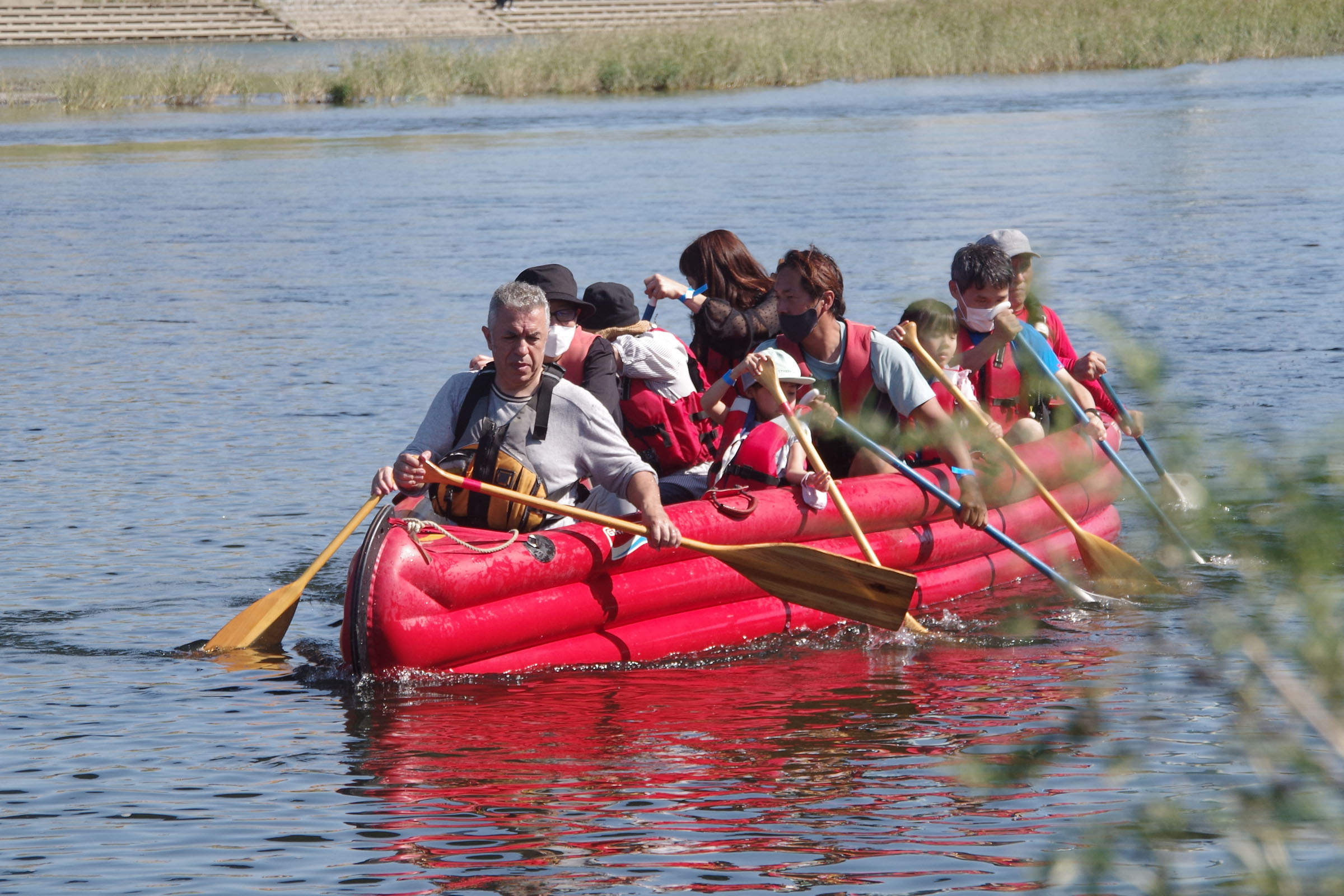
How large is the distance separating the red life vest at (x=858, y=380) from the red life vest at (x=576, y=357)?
0.81m

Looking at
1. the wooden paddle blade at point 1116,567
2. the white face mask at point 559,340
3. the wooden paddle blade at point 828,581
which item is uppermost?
the white face mask at point 559,340

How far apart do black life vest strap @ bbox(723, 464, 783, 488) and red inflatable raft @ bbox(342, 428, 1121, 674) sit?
0.49ft

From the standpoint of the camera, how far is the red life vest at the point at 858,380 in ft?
21.7

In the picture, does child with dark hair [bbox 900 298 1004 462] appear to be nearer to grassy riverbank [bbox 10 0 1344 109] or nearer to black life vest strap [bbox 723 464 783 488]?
black life vest strap [bbox 723 464 783 488]

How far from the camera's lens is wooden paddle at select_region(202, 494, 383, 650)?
640cm

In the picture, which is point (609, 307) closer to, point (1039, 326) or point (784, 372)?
point (784, 372)

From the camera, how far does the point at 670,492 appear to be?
677cm

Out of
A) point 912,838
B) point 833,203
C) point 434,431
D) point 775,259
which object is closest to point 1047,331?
point 434,431

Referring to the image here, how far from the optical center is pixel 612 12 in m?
55.2

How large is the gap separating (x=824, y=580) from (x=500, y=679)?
1.20 m

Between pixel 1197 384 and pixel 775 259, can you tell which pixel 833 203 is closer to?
pixel 775 259

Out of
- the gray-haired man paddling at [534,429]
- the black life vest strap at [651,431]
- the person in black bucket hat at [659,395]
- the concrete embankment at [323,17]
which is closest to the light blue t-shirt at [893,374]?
the person in black bucket hat at [659,395]

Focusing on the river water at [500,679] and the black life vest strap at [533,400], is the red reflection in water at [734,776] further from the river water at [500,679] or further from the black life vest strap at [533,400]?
the black life vest strap at [533,400]

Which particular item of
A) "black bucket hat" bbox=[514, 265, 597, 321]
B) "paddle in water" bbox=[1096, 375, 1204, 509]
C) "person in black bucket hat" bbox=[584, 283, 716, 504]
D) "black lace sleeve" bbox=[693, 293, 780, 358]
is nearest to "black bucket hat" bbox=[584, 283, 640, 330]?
"person in black bucket hat" bbox=[584, 283, 716, 504]
